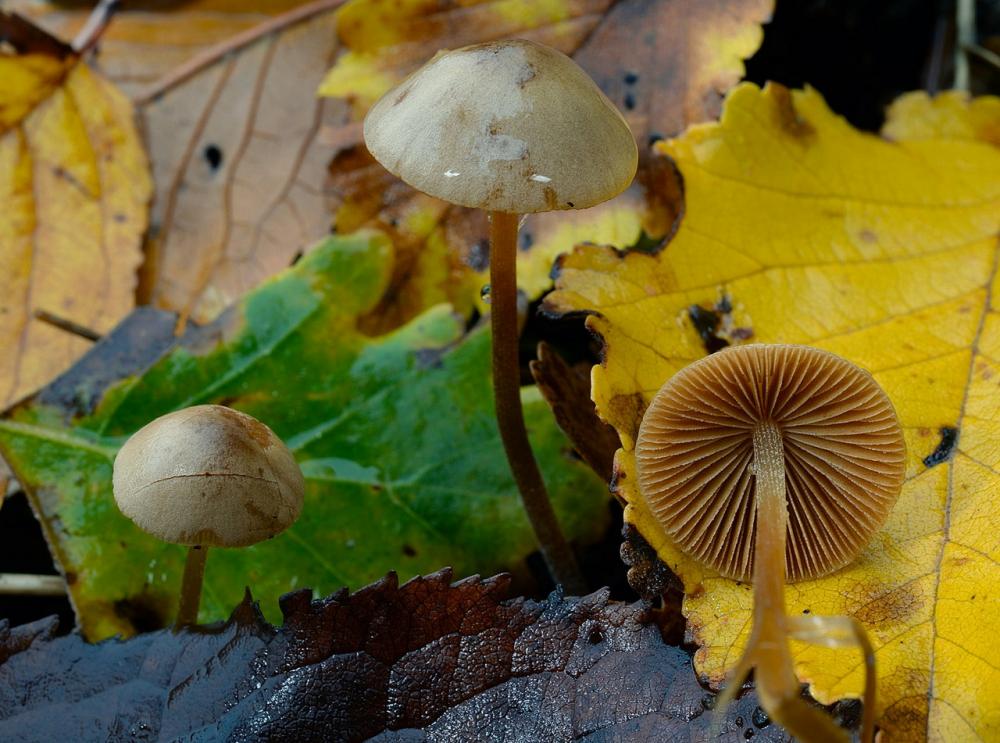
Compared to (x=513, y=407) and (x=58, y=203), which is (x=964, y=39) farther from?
(x=58, y=203)

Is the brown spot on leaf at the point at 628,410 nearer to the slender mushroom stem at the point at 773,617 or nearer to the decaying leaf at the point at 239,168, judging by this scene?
the slender mushroom stem at the point at 773,617

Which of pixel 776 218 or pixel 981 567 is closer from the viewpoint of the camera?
pixel 981 567

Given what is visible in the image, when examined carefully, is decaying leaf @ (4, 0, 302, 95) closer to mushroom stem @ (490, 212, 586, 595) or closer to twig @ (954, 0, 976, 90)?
mushroom stem @ (490, 212, 586, 595)

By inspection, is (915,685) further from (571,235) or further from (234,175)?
(234,175)

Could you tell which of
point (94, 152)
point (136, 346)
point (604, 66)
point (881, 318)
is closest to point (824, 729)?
point (881, 318)

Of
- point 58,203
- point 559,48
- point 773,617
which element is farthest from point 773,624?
point 58,203

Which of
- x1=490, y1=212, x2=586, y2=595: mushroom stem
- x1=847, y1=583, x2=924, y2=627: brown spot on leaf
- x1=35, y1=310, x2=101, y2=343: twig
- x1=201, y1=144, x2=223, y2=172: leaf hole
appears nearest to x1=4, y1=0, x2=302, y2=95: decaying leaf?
x1=201, y1=144, x2=223, y2=172: leaf hole
